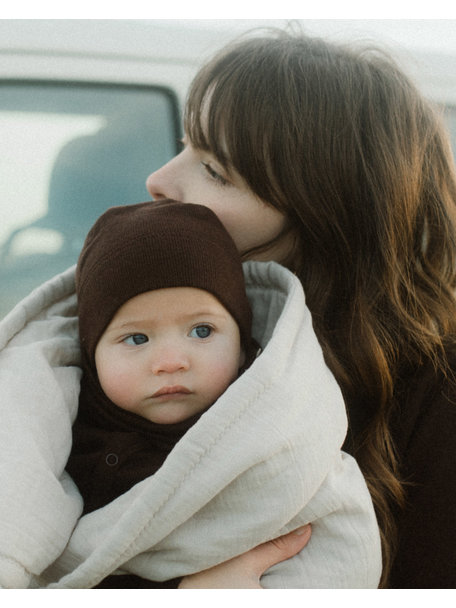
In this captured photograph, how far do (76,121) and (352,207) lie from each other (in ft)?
3.07

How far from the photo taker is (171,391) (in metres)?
1.39

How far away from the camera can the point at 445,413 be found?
4.98 ft

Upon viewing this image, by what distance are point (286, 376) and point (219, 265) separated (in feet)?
0.96

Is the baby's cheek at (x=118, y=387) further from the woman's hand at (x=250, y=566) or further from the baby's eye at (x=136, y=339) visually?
the woman's hand at (x=250, y=566)

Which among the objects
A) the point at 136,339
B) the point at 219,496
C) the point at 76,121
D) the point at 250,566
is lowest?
the point at 250,566

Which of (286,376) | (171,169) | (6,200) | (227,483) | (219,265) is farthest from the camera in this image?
(6,200)

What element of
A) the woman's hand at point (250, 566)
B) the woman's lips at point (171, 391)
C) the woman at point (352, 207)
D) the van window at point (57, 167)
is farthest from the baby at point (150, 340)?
the van window at point (57, 167)

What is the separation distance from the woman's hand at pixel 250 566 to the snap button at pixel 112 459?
0.86ft

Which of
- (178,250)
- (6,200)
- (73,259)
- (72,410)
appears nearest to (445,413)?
(178,250)

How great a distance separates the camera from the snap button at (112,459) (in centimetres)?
138

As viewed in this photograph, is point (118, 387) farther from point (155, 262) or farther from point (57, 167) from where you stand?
point (57, 167)

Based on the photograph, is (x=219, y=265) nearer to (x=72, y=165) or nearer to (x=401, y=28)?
(x=72, y=165)

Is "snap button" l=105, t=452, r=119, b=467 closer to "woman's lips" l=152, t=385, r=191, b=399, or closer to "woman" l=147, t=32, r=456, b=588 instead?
"woman's lips" l=152, t=385, r=191, b=399

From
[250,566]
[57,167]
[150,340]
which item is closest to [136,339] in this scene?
[150,340]
